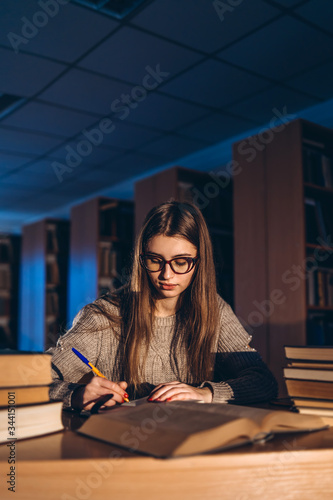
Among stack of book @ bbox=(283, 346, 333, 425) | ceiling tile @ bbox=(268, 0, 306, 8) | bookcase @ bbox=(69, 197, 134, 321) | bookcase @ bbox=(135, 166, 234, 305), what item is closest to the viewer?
stack of book @ bbox=(283, 346, 333, 425)

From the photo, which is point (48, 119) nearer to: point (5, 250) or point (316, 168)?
point (316, 168)

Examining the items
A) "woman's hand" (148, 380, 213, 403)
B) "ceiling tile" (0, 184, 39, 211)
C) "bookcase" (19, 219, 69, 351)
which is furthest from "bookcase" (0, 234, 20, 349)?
"woman's hand" (148, 380, 213, 403)

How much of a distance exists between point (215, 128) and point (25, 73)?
6.21 feet

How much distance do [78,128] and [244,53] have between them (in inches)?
77.3

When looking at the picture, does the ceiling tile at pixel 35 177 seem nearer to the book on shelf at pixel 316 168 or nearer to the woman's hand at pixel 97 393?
the book on shelf at pixel 316 168

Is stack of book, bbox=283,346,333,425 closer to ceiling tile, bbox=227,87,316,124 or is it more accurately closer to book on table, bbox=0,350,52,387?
book on table, bbox=0,350,52,387

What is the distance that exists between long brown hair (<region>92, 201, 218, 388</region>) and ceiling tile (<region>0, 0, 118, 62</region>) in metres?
1.71

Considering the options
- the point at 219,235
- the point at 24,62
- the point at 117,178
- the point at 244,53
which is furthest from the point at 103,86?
the point at 117,178

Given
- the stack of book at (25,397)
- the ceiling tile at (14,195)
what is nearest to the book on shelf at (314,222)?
the stack of book at (25,397)

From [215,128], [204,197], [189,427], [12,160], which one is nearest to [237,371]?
[189,427]

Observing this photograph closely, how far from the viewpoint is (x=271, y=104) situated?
3.96 m

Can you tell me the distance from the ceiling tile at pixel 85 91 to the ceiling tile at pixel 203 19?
0.80 meters

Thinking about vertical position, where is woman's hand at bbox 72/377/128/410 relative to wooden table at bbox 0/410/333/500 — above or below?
above

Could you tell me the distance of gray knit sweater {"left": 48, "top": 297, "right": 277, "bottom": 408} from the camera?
1303 millimetres
